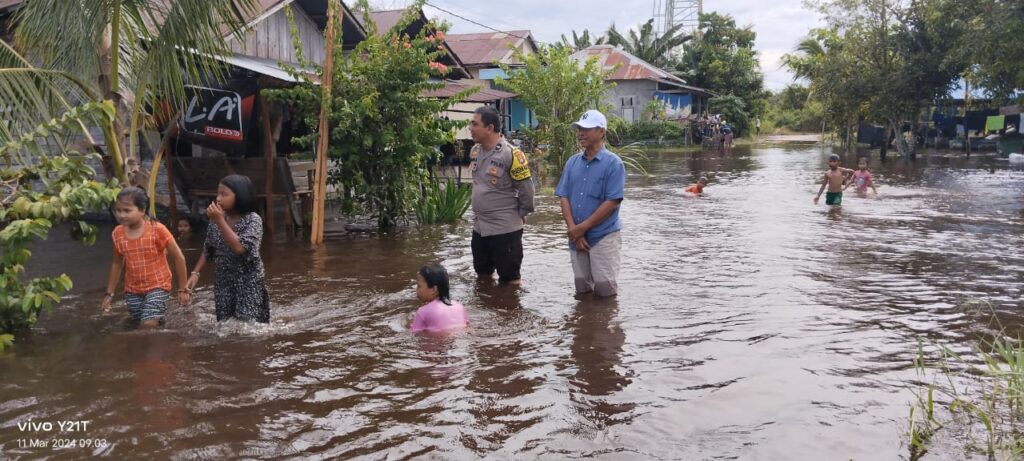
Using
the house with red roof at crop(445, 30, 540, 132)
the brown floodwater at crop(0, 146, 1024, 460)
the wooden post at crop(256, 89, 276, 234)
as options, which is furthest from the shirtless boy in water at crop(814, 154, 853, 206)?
the house with red roof at crop(445, 30, 540, 132)

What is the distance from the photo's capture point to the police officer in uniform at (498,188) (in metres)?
7.21

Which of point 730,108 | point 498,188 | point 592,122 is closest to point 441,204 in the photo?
point 498,188

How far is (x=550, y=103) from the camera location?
766 inches

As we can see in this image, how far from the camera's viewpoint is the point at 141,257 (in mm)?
5875

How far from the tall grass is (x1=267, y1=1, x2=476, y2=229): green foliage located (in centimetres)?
759

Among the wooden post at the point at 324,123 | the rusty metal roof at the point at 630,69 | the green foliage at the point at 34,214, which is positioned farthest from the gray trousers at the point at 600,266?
the rusty metal roof at the point at 630,69

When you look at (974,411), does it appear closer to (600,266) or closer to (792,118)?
(600,266)

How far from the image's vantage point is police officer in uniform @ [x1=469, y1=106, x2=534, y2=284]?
7211mm

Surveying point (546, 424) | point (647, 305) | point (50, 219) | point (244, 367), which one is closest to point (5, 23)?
point (50, 219)

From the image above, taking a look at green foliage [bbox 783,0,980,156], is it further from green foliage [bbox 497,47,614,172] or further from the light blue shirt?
the light blue shirt

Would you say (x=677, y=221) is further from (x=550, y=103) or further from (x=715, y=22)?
(x=715, y=22)

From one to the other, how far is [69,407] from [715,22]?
49.6m

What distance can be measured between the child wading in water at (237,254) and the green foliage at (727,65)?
149 ft

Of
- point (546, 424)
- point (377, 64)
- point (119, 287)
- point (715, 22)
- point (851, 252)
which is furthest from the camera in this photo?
point (715, 22)
